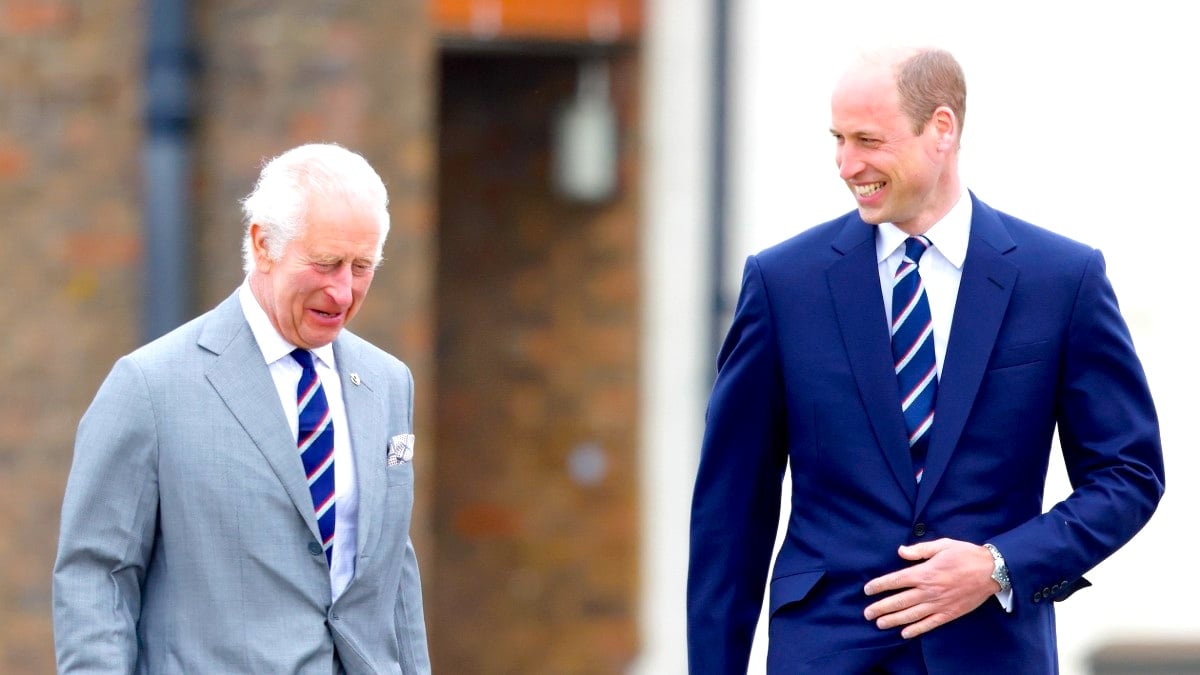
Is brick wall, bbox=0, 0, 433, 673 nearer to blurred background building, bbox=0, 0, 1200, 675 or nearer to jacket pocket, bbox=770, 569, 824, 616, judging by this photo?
blurred background building, bbox=0, 0, 1200, 675

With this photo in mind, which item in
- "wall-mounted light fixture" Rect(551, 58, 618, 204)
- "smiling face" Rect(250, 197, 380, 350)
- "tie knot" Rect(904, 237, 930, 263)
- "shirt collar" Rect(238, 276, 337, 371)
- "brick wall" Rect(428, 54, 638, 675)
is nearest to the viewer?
"smiling face" Rect(250, 197, 380, 350)

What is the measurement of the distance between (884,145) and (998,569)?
756 mm

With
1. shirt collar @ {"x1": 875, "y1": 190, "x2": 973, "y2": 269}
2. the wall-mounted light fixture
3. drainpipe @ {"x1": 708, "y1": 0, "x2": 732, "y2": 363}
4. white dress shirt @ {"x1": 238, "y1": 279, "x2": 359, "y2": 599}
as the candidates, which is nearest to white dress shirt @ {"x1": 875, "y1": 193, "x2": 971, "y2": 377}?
shirt collar @ {"x1": 875, "y1": 190, "x2": 973, "y2": 269}

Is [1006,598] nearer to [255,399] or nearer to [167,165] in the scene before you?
[255,399]

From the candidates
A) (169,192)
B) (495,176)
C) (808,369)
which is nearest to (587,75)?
(495,176)

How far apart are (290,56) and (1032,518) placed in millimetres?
3846

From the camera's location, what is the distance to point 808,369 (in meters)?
3.74

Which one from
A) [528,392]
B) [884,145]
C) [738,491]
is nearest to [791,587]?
[738,491]

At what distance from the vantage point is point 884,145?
11.8 ft

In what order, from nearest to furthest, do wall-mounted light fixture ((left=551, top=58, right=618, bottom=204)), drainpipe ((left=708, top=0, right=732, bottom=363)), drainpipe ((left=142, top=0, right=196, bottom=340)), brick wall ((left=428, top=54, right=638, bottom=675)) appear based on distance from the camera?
drainpipe ((left=142, top=0, right=196, bottom=340)), drainpipe ((left=708, top=0, right=732, bottom=363)), wall-mounted light fixture ((left=551, top=58, right=618, bottom=204)), brick wall ((left=428, top=54, right=638, bottom=675))

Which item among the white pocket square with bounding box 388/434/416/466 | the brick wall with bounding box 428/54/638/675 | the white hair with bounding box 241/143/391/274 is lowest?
the brick wall with bounding box 428/54/638/675

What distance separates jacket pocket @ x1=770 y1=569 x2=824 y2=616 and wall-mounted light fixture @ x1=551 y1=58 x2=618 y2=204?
14.0ft

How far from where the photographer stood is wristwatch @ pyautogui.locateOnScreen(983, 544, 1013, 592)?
356 cm

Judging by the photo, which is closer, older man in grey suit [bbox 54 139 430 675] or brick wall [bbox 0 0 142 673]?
older man in grey suit [bbox 54 139 430 675]
